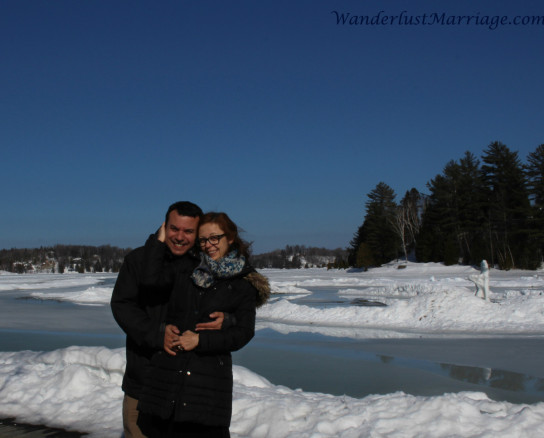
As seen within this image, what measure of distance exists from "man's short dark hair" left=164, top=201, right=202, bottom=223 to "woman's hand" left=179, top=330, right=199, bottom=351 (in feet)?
2.14

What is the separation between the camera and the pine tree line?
4947cm

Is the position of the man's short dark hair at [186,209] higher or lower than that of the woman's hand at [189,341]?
higher

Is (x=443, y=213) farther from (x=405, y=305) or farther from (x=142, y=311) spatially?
(x=142, y=311)

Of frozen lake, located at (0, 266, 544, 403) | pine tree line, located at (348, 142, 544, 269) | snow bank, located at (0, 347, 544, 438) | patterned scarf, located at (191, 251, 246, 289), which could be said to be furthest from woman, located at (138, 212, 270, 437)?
pine tree line, located at (348, 142, 544, 269)

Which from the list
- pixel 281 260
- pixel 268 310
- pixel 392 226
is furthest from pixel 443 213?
pixel 281 260

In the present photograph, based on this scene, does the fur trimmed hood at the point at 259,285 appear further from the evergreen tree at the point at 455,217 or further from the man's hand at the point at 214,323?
the evergreen tree at the point at 455,217

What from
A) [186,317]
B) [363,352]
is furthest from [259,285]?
[363,352]

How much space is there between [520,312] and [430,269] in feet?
130

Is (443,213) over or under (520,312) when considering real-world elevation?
over

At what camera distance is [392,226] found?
6994cm

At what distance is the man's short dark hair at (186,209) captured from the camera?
9.71 feet

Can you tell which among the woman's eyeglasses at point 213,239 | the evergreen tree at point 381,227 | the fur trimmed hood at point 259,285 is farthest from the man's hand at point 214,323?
the evergreen tree at point 381,227

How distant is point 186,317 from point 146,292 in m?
0.27

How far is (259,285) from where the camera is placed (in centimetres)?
302
